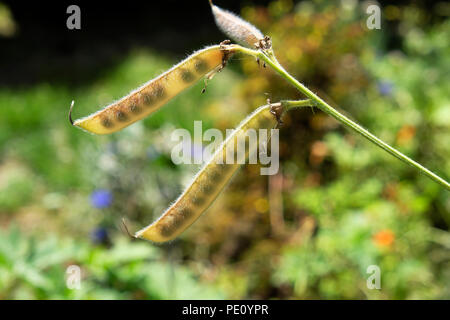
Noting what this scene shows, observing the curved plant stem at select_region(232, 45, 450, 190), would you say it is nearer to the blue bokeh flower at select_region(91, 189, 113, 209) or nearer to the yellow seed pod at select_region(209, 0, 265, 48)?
the yellow seed pod at select_region(209, 0, 265, 48)

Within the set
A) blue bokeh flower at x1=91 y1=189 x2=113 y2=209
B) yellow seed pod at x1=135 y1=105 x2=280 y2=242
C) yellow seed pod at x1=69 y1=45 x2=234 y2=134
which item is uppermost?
blue bokeh flower at x1=91 y1=189 x2=113 y2=209

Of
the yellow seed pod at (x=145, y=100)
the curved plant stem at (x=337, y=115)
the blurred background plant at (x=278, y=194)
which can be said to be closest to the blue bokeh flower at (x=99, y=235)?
the blurred background plant at (x=278, y=194)

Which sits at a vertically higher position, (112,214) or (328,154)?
(328,154)

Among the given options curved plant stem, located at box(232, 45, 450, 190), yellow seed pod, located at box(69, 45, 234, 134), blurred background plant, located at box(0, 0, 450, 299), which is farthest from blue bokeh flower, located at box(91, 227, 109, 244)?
curved plant stem, located at box(232, 45, 450, 190)
